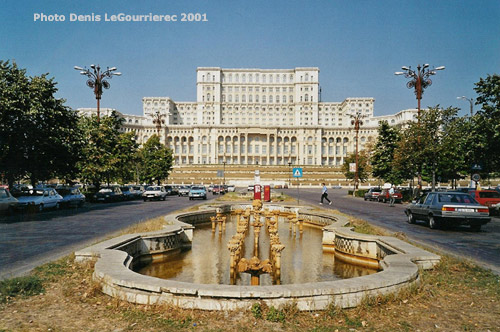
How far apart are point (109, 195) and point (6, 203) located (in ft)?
51.4

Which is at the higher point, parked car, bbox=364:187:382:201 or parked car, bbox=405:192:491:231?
parked car, bbox=405:192:491:231

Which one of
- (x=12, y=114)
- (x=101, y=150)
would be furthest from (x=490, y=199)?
(x=101, y=150)

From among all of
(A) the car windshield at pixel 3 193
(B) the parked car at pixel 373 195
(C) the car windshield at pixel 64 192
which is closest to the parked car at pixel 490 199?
(B) the parked car at pixel 373 195

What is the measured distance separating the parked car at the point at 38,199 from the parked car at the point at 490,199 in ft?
93.1

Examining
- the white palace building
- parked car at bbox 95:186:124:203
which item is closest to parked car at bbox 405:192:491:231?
parked car at bbox 95:186:124:203

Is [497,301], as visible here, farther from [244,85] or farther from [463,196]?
[244,85]

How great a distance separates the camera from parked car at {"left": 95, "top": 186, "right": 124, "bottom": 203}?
36.7 meters

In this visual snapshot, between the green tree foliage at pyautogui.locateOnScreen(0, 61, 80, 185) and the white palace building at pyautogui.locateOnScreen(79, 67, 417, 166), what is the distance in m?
125

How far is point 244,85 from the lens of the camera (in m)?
168

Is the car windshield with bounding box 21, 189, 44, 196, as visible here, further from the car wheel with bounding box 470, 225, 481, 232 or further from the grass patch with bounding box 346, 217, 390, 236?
the car wheel with bounding box 470, 225, 481, 232

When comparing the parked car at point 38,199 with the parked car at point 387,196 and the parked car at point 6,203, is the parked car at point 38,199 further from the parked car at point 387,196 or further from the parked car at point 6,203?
the parked car at point 387,196

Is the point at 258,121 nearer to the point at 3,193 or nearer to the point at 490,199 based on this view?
the point at 490,199

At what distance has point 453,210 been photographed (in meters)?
15.8

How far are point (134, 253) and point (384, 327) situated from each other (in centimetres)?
713
